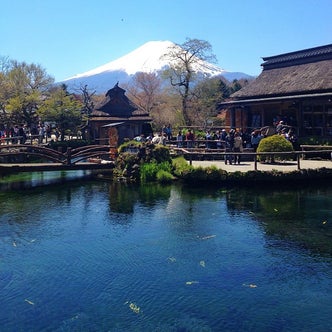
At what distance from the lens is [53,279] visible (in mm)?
10016

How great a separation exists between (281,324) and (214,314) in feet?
3.92

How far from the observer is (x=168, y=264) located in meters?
10.9

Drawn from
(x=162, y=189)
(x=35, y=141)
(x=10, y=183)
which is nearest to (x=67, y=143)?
(x=35, y=141)

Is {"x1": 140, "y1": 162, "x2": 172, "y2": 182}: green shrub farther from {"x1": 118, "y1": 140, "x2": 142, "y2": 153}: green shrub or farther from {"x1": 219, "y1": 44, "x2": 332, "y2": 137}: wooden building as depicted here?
{"x1": 219, "y1": 44, "x2": 332, "y2": 137}: wooden building

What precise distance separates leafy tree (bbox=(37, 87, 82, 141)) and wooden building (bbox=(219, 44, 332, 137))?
12580mm

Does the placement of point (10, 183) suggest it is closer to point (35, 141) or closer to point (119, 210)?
point (119, 210)

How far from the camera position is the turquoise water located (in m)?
8.23

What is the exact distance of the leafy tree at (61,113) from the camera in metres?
36.4

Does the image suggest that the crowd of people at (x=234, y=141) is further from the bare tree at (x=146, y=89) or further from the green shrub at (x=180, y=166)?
the bare tree at (x=146, y=89)

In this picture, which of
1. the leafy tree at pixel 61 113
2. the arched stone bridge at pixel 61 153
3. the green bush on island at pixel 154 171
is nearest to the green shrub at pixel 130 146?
the green bush on island at pixel 154 171

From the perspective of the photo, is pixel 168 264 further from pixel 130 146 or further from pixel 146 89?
pixel 146 89

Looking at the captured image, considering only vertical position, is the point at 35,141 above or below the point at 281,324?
above

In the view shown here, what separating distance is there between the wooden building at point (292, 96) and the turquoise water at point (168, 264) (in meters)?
11.3

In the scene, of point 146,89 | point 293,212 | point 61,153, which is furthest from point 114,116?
point 146,89
